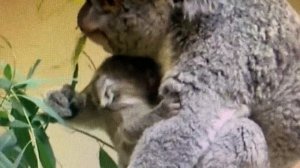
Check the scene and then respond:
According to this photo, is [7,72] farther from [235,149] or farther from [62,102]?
[235,149]

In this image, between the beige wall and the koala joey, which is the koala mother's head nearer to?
the koala joey

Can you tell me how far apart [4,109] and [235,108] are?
341 mm

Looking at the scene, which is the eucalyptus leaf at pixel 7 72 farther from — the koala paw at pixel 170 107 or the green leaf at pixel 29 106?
the koala paw at pixel 170 107

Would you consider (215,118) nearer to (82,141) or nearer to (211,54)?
(211,54)

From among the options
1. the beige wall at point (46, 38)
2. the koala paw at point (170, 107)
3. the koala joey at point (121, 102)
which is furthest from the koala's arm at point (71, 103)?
the beige wall at point (46, 38)

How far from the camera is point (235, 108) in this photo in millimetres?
1192

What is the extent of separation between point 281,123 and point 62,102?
0.96 ft

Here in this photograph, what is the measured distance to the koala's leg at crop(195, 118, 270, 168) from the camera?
1162mm

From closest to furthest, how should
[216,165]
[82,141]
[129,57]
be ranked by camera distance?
[216,165] → [129,57] → [82,141]

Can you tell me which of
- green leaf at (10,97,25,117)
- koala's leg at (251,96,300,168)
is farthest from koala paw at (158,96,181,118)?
green leaf at (10,97,25,117)

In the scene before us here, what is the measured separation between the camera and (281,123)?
4.04 feet

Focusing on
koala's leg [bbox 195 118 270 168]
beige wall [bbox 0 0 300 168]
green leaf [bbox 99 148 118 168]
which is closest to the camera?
koala's leg [bbox 195 118 270 168]

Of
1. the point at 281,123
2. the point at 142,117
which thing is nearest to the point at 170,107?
the point at 142,117

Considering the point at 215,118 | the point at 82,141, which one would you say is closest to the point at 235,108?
the point at 215,118
